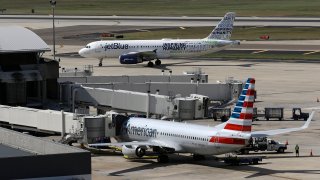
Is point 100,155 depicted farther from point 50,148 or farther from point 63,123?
point 50,148

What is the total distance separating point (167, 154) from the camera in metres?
90.1

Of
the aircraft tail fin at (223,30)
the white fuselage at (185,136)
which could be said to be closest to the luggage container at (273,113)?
the white fuselage at (185,136)

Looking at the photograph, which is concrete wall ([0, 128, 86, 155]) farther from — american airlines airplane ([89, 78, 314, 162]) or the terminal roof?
the terminal roof

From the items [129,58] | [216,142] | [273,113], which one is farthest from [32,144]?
[129,58]

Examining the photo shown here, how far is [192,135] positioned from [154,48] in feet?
305

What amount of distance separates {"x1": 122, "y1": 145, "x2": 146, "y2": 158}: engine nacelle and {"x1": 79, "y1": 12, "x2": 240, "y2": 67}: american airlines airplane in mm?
88025

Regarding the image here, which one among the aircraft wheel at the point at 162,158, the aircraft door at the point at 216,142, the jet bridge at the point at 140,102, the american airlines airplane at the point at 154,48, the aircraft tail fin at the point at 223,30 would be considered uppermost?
the aircraft tail fin at the point at 223,30

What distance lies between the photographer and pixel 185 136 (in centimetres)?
8625

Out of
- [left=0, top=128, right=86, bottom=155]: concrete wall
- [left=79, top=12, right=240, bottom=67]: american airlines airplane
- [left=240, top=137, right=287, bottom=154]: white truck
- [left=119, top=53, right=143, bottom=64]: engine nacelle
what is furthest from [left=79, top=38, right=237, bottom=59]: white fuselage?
[left=0, top=128, right=86, bottom=155]: concrete wall

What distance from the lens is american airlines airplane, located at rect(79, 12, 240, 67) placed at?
580 ft

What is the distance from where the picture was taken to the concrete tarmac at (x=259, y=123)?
82.1 m

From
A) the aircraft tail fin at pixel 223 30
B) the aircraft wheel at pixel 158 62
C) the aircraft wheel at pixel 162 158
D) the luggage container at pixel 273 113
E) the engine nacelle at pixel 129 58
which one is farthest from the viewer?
the aircraft tail fin at pixel 223 30

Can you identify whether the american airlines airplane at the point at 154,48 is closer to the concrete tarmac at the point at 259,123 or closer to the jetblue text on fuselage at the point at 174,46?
the jetblue text on fuselage at the point at 174,46

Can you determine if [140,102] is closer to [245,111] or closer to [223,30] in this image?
[245,111]
